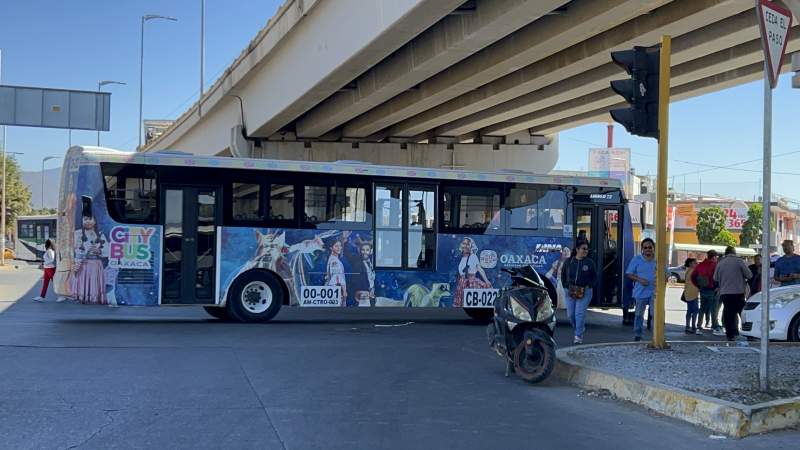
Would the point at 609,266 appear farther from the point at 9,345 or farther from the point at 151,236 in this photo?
the point at 9,345

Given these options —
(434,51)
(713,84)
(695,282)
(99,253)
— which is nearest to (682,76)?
(713,84)

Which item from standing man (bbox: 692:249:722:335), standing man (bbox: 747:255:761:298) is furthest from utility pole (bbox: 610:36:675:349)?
standing man (bbox: 747:255:761:298)

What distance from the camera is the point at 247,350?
1132 cm

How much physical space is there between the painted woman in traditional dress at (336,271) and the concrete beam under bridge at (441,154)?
451 inches

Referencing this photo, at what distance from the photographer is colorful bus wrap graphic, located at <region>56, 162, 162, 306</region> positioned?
557 inches

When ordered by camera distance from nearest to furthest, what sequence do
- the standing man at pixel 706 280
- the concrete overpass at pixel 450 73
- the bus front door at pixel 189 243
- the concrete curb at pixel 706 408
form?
1. the concrete curb at pixel 706 408
2. the concrete overpass at pixel 450 73
3. the bus front door at pixel 189 243
4. the standing man at pixel 706 280

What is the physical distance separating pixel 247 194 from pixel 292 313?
3892mm

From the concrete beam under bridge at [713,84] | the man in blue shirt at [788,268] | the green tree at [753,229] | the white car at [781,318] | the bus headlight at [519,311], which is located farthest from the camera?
the green tree at [753,229]

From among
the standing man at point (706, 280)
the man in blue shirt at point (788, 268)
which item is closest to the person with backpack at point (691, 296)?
the standing man at point (706, 280)

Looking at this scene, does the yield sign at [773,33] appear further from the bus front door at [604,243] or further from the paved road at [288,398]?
the bus front door at [604,243]

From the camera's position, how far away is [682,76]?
1838cm

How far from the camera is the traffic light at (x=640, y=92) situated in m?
10.2

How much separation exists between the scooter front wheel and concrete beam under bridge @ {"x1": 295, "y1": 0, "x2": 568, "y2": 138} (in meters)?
6.14

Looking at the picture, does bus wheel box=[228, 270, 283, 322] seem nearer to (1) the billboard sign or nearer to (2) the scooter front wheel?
(2) the scooter front wheel
